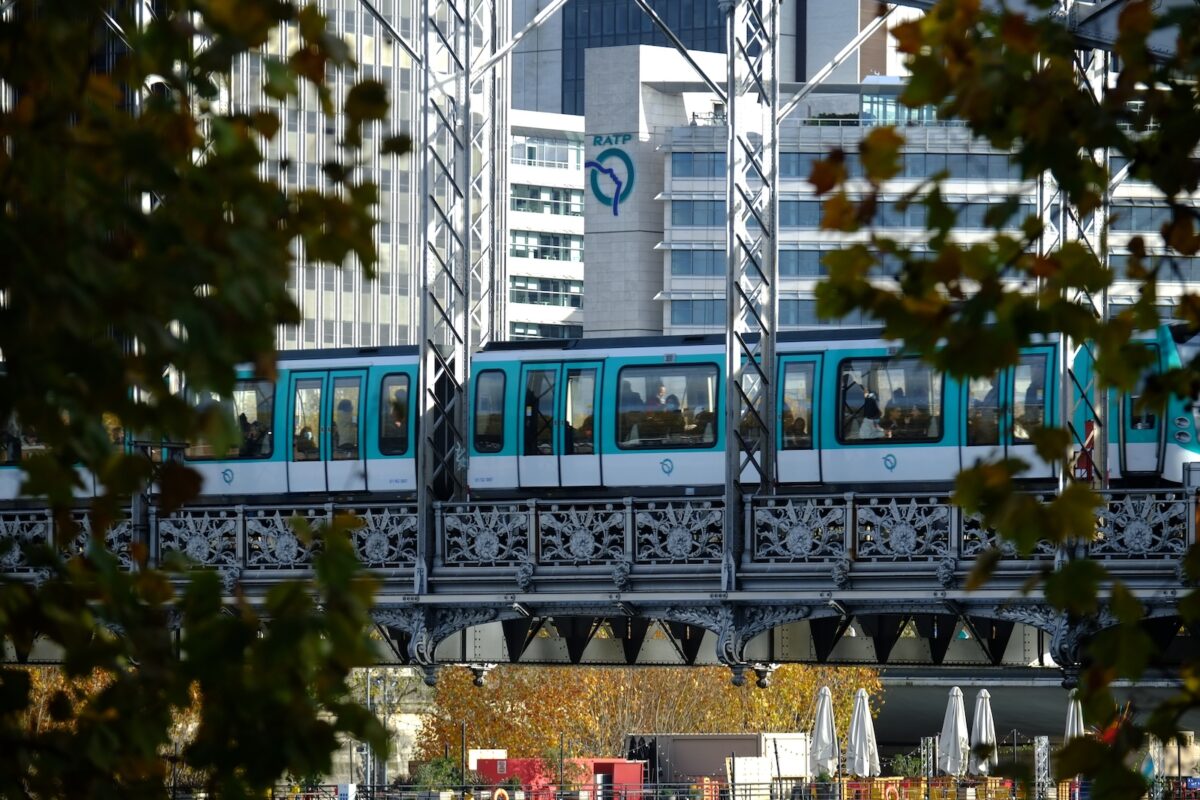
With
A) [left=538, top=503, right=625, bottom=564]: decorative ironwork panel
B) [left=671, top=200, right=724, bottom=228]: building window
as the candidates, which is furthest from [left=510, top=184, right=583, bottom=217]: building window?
[left=538, top=503, right=625, bottom=564]: decorative ironwork panel

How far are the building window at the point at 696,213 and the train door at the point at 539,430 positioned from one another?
72.8m

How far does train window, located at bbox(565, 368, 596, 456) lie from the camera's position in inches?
1125

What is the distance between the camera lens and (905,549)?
74.3 ft

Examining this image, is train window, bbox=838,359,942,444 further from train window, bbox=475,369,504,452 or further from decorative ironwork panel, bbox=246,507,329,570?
decorative ironwork panel, bbox=246,507,329,570

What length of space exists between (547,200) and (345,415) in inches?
3901

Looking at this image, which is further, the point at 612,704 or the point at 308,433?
the point at 612,704

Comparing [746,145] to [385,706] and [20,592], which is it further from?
[385,706]

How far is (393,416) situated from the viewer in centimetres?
2952

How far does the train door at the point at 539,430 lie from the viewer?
93.9ft

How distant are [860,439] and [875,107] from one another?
265ft

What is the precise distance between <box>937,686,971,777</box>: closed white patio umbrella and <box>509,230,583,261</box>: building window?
83.6 m

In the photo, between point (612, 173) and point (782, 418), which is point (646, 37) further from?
point (782, 418)

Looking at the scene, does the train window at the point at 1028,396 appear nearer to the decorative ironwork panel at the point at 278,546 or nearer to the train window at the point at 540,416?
the train window at the point at 540,416

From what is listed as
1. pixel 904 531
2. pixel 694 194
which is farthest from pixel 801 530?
pixel 694 194
